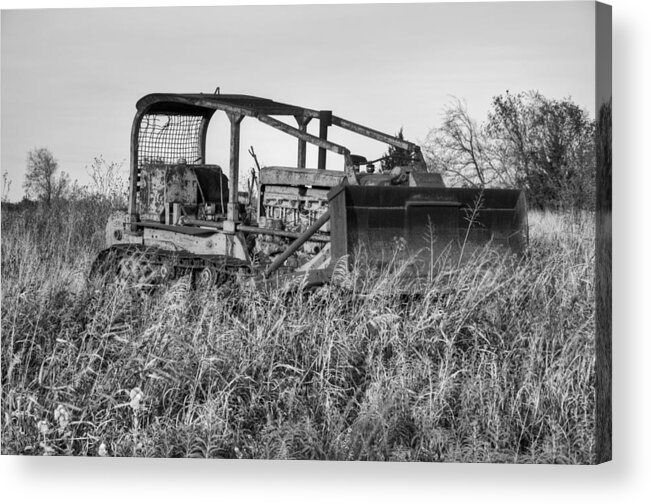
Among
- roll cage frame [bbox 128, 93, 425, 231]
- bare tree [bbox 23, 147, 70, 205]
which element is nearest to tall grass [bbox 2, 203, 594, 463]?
bare tree [bbox 23, 147, 70, 205]

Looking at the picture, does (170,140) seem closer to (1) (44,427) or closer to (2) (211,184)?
(2) (211,184)

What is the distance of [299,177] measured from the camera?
8.86m

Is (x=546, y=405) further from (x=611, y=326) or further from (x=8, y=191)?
(x=8, y=191)

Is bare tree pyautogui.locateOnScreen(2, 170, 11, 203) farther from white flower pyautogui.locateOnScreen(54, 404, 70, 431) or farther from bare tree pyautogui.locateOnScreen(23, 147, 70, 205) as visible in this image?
white flower pyautogui.locateOnScreen(54, 404, 70, 431)

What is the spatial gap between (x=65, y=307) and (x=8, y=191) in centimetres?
87

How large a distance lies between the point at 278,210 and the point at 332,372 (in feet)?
8.24

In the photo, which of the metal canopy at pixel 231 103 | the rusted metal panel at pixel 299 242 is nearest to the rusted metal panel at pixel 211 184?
the metal canopy at pixel 231 103

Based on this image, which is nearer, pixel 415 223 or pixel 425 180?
pixel 415 223

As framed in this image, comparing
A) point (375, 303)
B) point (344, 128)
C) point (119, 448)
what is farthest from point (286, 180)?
point (119, 448)

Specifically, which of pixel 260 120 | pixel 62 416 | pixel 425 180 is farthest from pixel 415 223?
pixel 62 416

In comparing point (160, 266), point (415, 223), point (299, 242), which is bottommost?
point (160, 266)

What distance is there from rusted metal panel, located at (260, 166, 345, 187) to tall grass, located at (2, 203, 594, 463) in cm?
144

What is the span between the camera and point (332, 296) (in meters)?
7.22

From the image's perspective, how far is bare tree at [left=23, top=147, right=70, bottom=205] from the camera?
7828 millimetres
